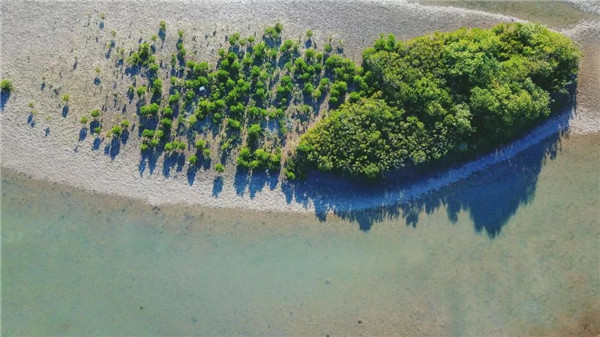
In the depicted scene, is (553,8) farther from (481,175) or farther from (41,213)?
(41,213)

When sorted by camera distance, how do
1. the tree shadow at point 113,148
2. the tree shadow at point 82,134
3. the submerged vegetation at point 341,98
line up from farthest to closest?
1. the tree shadow at point 82,134
2. the tree shadow at point 113,148
3. the submerged vegetation at point 341,98

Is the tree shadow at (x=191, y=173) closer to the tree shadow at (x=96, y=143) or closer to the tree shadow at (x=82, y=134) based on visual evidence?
the tree shadow at (x=96, y=143)

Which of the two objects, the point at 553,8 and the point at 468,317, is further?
the point at 553,8

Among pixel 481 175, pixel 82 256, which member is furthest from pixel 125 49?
pixel 481 175

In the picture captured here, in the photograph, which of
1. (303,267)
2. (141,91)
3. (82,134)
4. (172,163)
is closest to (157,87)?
(141,91)

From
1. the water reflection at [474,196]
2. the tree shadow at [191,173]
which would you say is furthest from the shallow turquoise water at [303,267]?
the tree shadow at [191,173]
